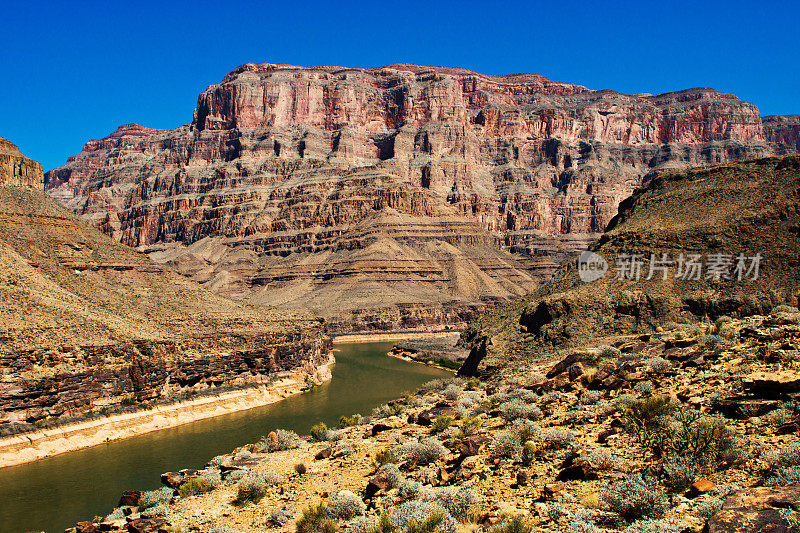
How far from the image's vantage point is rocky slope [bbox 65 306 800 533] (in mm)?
12125

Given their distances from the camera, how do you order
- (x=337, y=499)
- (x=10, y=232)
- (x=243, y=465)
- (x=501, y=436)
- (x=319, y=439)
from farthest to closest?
(x=10, y=232), (x=319, y=439), (x=243, y=465), (x=501, y=436), (x=337, y=499)

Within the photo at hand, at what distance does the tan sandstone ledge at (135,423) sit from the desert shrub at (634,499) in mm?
34535

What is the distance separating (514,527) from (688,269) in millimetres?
35087

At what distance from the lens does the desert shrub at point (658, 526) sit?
10.9 m

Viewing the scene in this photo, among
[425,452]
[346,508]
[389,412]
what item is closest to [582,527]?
[346,508]

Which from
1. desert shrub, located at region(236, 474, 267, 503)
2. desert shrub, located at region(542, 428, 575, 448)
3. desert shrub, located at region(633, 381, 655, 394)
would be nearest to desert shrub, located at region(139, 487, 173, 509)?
desert shrub, located at region(236, 474, 267, 503)

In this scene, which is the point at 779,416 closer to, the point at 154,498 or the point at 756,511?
the point at 756,511

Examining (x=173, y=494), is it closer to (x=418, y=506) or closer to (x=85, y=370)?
(x=418, y=506)

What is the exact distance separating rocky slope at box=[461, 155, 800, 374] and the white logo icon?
435mm

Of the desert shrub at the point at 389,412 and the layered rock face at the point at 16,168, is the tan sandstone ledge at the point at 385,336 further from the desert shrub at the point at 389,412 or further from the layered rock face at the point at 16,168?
the desert shrub at the point at 389,412

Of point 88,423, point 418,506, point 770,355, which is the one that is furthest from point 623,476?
point 88,423

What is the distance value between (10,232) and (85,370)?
783 inches

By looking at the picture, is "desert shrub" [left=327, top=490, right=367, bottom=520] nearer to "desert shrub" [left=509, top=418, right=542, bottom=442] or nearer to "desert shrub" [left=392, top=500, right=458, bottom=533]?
"desert shrub" [left=392, top=500, right=458, bottom=533]

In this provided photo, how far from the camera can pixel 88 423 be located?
134 feet
